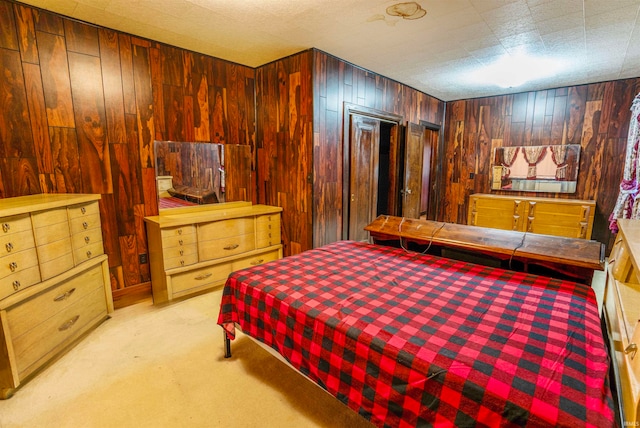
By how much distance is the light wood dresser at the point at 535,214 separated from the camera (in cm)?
414

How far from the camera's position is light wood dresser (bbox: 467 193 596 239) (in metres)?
4.14

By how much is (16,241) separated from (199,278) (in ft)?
4.76

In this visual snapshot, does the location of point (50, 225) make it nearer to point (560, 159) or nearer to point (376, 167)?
point (376, 167)

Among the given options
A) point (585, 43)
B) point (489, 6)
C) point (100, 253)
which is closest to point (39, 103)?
point (100, 253)

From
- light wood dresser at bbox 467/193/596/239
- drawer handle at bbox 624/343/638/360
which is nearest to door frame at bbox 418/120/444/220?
light wood dresser at bbox 467/193/596/239

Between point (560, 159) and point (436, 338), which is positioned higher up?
point (560, 159)

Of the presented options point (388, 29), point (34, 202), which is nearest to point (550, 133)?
point (388, 29)

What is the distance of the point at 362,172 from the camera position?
3.82 m

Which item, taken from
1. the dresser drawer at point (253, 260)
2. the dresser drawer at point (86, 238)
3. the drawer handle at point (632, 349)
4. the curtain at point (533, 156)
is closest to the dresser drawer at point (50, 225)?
the dresser drawer at point (86, 238)

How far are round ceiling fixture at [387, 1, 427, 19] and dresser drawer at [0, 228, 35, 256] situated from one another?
2.88 meters

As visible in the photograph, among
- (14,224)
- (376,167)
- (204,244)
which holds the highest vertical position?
(376,167)

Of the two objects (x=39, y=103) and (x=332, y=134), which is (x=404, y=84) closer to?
(x=332, y=134)

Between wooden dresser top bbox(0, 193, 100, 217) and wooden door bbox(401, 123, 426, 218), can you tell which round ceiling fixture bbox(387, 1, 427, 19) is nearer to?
wooden door bbox(401, 123, 426, 218)

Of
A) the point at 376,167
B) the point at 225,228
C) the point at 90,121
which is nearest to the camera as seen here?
the point at 90,121
